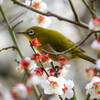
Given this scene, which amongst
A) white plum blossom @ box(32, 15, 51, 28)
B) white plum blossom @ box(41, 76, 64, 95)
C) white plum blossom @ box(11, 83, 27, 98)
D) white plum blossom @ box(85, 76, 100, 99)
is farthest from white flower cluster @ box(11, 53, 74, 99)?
white plum blossom @ box(32, 15, 51, 28)

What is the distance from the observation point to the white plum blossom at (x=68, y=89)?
1.59 metres

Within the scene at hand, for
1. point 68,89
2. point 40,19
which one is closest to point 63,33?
point 40,19

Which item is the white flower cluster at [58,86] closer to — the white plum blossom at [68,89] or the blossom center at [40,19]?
the white plum blossom at [68,89]

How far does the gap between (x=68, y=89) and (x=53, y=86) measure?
0.13m

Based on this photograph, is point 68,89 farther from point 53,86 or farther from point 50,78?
point 50,78

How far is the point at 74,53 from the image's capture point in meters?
2.89

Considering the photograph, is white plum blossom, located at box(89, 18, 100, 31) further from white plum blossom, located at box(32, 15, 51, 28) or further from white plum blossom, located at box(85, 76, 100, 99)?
white plum blossom, located at box(32, 15, 51, 28)

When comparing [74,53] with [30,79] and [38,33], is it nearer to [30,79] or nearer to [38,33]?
[38,33]

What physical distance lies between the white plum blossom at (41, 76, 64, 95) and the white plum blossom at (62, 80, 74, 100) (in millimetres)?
89

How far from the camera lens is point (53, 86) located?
1560 millimetres

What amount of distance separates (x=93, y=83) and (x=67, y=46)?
62.9 inches

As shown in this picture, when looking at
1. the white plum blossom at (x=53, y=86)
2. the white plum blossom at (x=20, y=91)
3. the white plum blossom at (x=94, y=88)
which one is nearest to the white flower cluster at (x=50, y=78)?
the white plum blossom at (x=53, y=86)

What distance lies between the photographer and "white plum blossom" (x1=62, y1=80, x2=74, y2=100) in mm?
1593

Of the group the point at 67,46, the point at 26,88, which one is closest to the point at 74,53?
the point at 67,46
